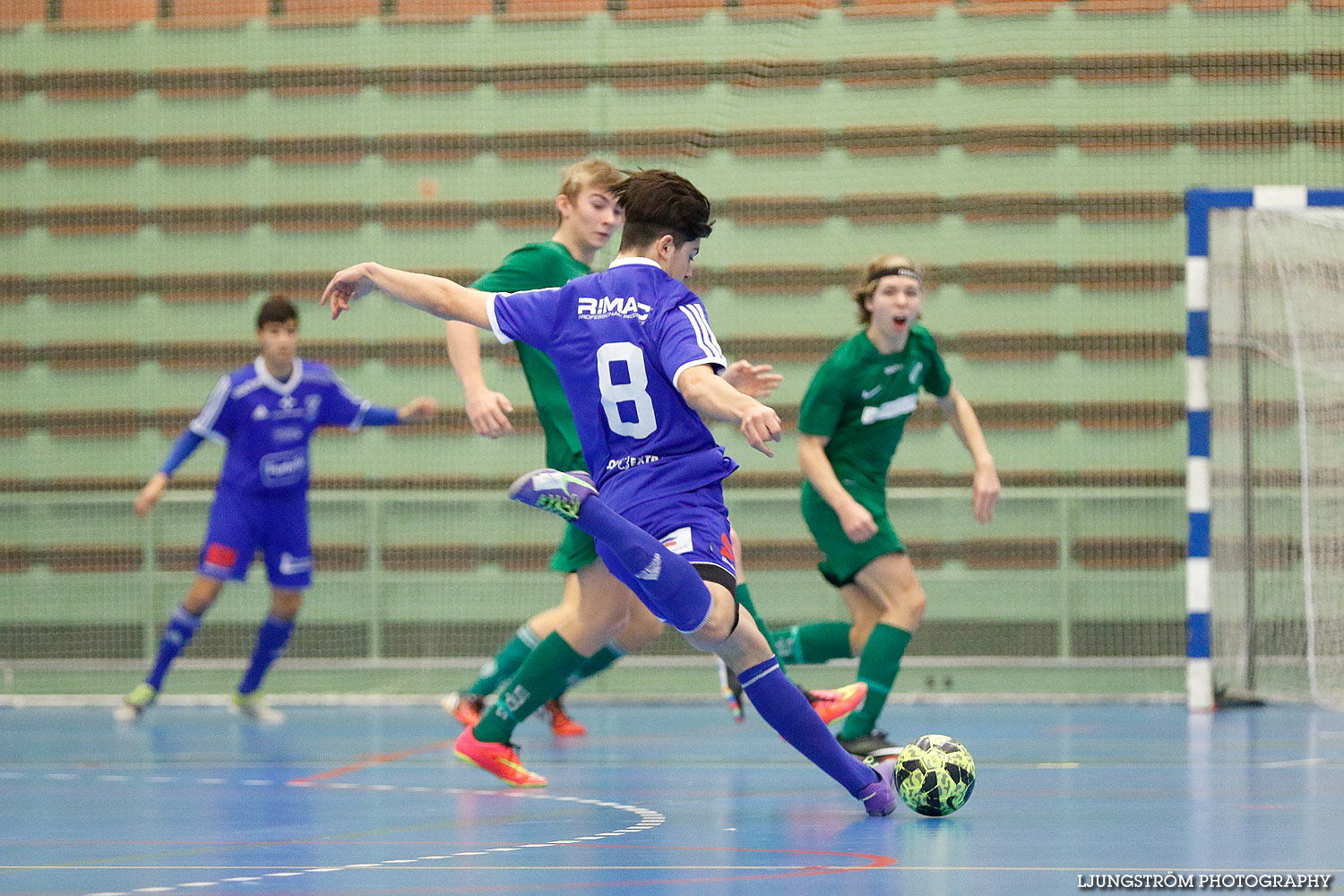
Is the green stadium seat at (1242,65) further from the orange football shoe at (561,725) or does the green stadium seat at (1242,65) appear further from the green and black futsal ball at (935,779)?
the green and black futsal ball at (935,779)

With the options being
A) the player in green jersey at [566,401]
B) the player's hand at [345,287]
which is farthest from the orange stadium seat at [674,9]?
the player's hand at [345,287]

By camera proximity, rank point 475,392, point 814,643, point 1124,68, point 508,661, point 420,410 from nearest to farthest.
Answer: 1. point 475,392
2. point 814,643
3. point 508,661
4. point 420,410
5. point 1124,68

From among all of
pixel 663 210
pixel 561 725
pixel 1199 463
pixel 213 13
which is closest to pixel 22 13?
pixel 213 13

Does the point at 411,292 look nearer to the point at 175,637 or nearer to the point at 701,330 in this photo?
the point at 701,330

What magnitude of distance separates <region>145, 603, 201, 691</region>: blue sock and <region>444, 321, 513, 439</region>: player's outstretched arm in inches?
126

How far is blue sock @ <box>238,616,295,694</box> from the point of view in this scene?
7.65 m

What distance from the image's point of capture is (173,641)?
25.1 ft

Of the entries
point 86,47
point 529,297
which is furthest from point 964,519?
point 86,47

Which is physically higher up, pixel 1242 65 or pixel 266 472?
pixel 1242 65

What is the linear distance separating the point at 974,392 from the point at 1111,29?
2082mm

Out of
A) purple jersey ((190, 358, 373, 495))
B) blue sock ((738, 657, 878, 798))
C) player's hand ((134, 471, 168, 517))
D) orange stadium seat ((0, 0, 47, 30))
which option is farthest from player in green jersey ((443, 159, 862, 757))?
orange stadium seat ((0, 0, 47, 30))

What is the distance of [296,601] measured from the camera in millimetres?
7695

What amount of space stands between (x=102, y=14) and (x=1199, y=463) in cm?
668

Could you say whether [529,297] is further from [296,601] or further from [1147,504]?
[1147,504]
